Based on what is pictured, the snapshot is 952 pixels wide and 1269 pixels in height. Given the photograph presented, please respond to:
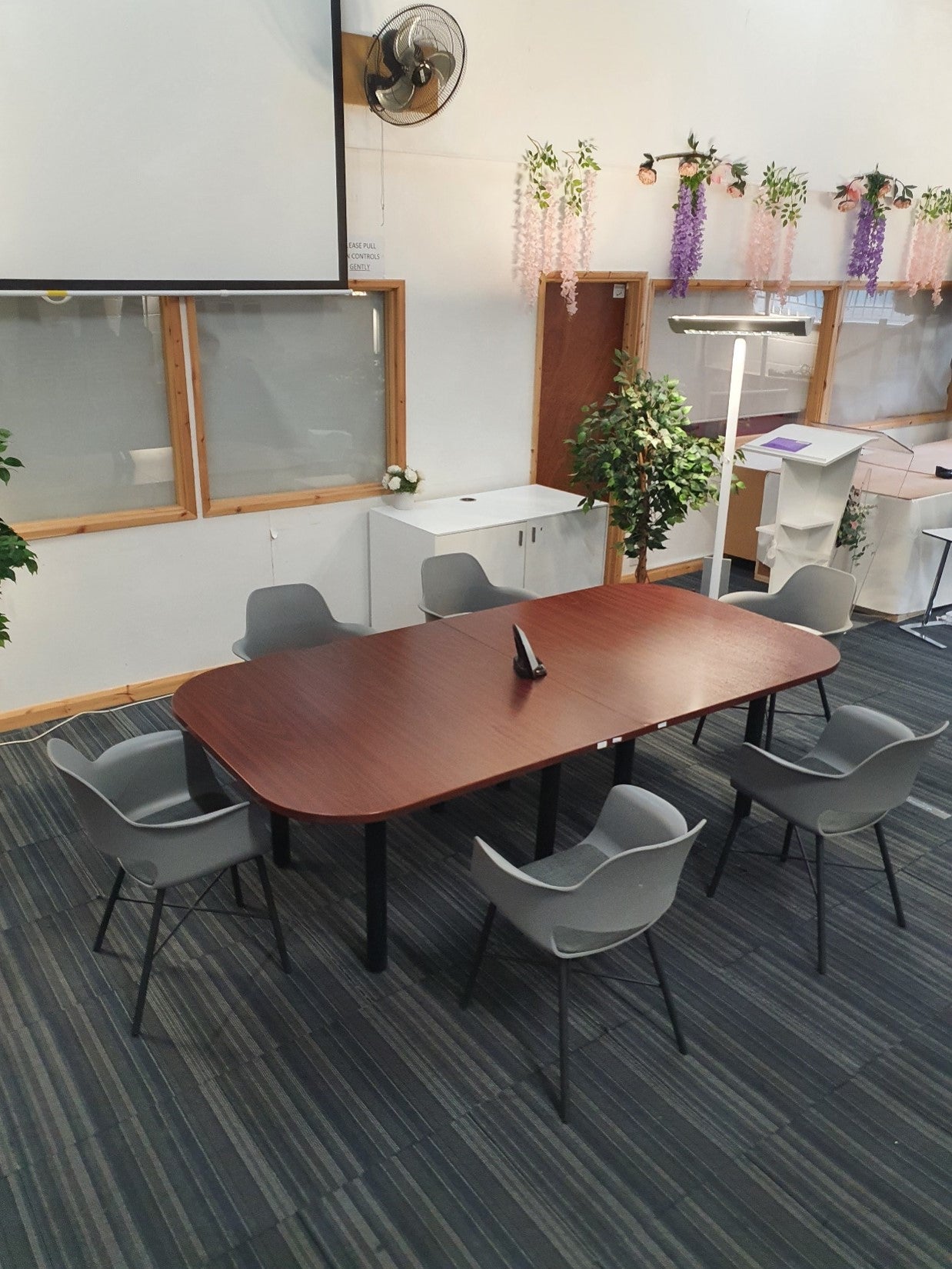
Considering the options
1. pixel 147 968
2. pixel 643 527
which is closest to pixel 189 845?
pixel 147 968

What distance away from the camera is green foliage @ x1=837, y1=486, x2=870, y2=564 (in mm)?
6391

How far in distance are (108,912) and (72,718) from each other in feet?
6.70

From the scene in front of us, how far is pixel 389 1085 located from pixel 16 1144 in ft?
3.24

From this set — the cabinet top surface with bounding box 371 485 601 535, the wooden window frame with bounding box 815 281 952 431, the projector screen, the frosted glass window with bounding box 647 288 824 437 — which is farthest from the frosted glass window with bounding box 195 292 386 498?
the wooden window frame with bounding box 815 281 952 431

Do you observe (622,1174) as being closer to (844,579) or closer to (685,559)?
(844,579)

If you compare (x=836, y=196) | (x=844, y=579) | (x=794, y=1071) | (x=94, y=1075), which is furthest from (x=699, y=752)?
(x=836, y=196)

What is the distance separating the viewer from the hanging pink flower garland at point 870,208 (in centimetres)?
742

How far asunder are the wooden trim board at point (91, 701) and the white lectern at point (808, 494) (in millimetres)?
3637

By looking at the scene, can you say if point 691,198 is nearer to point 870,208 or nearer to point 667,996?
point 870,208

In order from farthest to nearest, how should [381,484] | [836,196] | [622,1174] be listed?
[836,196], [381,484], [622,1174]

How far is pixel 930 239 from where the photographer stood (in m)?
8.28

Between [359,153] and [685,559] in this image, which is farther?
[685,559]

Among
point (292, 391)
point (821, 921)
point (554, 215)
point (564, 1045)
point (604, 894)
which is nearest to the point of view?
point (604, 894)

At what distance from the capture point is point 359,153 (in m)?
5.12
